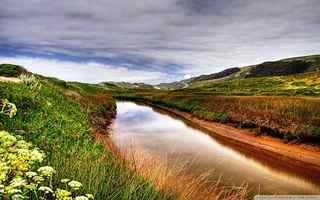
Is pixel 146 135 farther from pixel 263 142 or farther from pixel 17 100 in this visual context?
pixel 17 100

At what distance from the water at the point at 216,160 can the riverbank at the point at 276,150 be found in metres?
0.71

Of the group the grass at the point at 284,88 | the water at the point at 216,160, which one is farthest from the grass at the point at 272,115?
the grass at the point at 284,88

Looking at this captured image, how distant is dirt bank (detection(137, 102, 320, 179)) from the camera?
23.4 metres

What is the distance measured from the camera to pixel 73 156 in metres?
9.03

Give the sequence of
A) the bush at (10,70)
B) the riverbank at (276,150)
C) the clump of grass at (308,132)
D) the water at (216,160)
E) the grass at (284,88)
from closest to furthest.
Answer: the water at (216,160) < the riverbank at (276,150) < the clump of grass at (308,132) < the bush at (10,70) < the grass at (284,88)

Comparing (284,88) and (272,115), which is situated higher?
(284,88)

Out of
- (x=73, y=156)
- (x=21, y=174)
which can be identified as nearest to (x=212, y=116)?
(x=73, y=156)

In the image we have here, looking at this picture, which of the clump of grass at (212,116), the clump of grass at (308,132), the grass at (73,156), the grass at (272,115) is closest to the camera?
the grass at (73,156)

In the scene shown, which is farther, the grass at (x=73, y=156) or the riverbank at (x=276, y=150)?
the riverbank at (x=276, y=150)

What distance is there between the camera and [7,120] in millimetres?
12820

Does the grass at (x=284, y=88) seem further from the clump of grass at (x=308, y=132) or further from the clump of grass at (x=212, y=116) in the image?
the clump of grass at (x=308, y=132)

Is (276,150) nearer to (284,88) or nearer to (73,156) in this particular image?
(73,156)

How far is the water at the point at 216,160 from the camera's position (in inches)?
760

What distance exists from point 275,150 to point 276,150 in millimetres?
72
